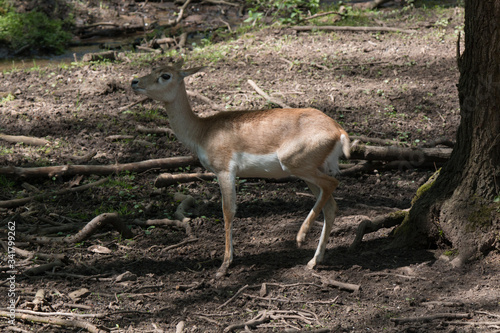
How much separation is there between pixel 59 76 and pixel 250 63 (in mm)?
3326

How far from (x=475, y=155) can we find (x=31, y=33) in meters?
11.9

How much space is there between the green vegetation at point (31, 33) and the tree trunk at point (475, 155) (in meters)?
10.9

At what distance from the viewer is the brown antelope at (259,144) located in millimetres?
4637

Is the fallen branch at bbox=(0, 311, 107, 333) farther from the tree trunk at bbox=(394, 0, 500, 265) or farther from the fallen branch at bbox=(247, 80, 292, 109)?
the fallen branch at bbox=(247, 80, 292, 109)

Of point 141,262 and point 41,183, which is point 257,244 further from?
point 41,183

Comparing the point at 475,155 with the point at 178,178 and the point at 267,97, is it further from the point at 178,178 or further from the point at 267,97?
the point at 267,97

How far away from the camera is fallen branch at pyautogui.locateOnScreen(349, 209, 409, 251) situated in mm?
4996

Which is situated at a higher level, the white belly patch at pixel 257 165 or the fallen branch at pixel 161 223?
the white belly patch at pixel 257 165

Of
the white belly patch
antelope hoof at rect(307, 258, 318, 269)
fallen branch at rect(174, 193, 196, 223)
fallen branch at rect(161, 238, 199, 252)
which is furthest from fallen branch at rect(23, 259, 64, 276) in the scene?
antelope hoof at rect(307, 258, 318, 269)

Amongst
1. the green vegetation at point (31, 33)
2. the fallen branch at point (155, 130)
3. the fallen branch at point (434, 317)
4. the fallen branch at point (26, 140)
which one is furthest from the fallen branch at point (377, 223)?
the green vegetation at point (31, 33)

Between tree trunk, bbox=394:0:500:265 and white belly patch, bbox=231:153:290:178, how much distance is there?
1316mm

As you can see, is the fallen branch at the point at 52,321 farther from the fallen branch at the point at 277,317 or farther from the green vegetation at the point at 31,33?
the green vegetation at the point at 31,33

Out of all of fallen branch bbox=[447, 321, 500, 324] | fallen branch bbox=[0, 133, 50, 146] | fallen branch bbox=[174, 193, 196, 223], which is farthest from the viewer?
fallen branch bbox=[0, 133, 50, 146]

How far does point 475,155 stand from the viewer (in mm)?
4426
